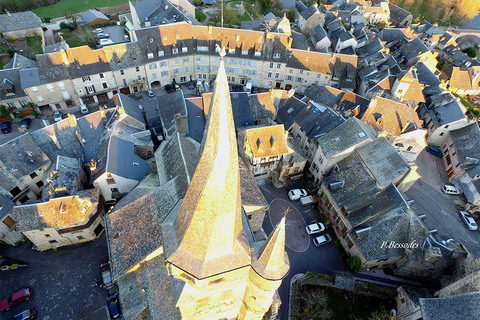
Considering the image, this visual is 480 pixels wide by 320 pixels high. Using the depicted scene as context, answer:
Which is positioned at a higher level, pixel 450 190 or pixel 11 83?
pixel 11 83

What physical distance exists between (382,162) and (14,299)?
1970 inches

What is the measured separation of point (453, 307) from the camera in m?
25.9

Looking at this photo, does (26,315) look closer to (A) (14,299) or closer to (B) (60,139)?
(A) (14,299)

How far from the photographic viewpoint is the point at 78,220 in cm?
3416

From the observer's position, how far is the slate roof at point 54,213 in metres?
33.1

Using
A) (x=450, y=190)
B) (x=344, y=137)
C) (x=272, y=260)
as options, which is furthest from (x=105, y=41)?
(x=450, y=190)

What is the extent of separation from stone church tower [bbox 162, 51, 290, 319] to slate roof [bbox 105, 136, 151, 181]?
74.0ft

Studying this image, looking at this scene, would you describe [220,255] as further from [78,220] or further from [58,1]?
[58,1]

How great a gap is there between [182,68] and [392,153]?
4840 centimetres

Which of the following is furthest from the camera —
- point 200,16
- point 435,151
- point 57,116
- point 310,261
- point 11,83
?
point 200,16

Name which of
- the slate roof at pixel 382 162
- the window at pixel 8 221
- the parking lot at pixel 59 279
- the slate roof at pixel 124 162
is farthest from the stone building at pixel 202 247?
the slate roof at pixel 382 162

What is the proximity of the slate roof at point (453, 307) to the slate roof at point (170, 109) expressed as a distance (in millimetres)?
39816

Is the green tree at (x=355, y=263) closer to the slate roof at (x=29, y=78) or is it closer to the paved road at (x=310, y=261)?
the paved road at (x=310, y=261)

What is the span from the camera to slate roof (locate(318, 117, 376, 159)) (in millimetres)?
41094
